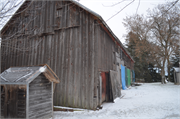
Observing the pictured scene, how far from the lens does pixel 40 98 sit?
5.08m

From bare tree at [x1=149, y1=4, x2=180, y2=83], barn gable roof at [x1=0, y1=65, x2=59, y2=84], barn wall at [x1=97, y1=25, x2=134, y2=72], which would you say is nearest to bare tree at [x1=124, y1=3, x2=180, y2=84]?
bare tree at [x1=149, y1=4, x2=180, y2=83]

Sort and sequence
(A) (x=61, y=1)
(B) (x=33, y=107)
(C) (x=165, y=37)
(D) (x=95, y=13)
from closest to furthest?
1. (B) (x=33, y=107)
2. (D) (x=95, y=13)
3. (A) (x=61, y=1)
4. (C) (x=165, y=37)

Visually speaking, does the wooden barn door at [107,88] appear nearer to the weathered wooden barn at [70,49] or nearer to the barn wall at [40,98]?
the weathered wooden barn at [70,49]

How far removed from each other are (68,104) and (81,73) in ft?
6.31

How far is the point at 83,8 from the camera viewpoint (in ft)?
24.2

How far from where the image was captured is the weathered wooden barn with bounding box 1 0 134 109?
23.6ft

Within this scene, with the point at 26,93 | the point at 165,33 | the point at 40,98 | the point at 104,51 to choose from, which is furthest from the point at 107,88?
the point at 165,33

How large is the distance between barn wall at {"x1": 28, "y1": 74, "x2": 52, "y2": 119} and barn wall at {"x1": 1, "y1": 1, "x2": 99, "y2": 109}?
208cm

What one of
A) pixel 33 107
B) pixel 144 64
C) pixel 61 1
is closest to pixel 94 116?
pixel 33 107

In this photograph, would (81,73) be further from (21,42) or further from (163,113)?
(21,42)

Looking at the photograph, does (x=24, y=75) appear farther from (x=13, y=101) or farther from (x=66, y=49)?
(x=66, y=49)

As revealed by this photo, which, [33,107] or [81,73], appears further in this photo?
[81,73]

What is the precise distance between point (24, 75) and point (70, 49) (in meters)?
3.56

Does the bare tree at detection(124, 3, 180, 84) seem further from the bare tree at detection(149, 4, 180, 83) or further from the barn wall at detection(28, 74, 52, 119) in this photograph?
the barn wall at detection(28, 74, 52, 119)
